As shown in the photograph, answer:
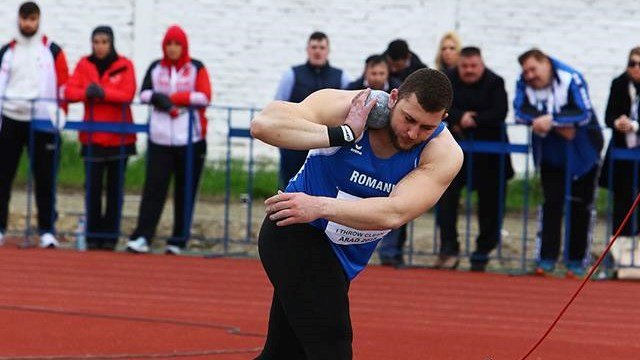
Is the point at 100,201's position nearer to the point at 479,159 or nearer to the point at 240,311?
the point at 479,159

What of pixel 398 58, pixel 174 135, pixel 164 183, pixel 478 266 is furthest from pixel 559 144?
pixel 164 183

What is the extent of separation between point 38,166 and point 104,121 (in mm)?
762

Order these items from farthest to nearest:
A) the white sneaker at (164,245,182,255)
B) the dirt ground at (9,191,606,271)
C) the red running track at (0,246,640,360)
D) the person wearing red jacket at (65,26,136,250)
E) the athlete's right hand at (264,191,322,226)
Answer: the dirt ground at (9,191,606,271) < the white sneaker at (164,245,182,255) < the person wearing red jacket at (65,26,136,250) < the red running track at (0,246,640,360) < the athlete's right hand at (264,191,322,226)

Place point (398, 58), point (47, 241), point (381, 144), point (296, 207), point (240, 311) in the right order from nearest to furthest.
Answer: point (296, 207)
point (381, 144)
point (240, 311)
point (398, 58)
point (47, 241)

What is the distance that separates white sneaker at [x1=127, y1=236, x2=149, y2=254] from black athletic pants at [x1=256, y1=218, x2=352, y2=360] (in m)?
7.40

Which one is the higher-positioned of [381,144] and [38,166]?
[381,144]

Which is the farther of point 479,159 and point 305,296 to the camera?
point 479,159

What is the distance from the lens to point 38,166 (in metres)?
14.9

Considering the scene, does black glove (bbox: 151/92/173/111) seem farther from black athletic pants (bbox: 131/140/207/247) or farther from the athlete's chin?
the athlete's chin

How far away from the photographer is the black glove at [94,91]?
14.4 metres

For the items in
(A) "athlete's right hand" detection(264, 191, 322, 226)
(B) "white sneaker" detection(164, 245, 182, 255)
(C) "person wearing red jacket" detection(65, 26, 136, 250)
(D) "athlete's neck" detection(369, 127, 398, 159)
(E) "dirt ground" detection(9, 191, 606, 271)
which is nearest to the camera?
(A) "athlete's right hand" detection(264, 191, 322, 226)

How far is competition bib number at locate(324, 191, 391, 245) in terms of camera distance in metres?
7.11

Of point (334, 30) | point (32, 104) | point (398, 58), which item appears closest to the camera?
point (398, 58)

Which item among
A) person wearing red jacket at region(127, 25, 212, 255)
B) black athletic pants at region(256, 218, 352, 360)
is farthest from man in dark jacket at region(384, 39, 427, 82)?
black athletic pants at region(256, 218, 352, 360)
